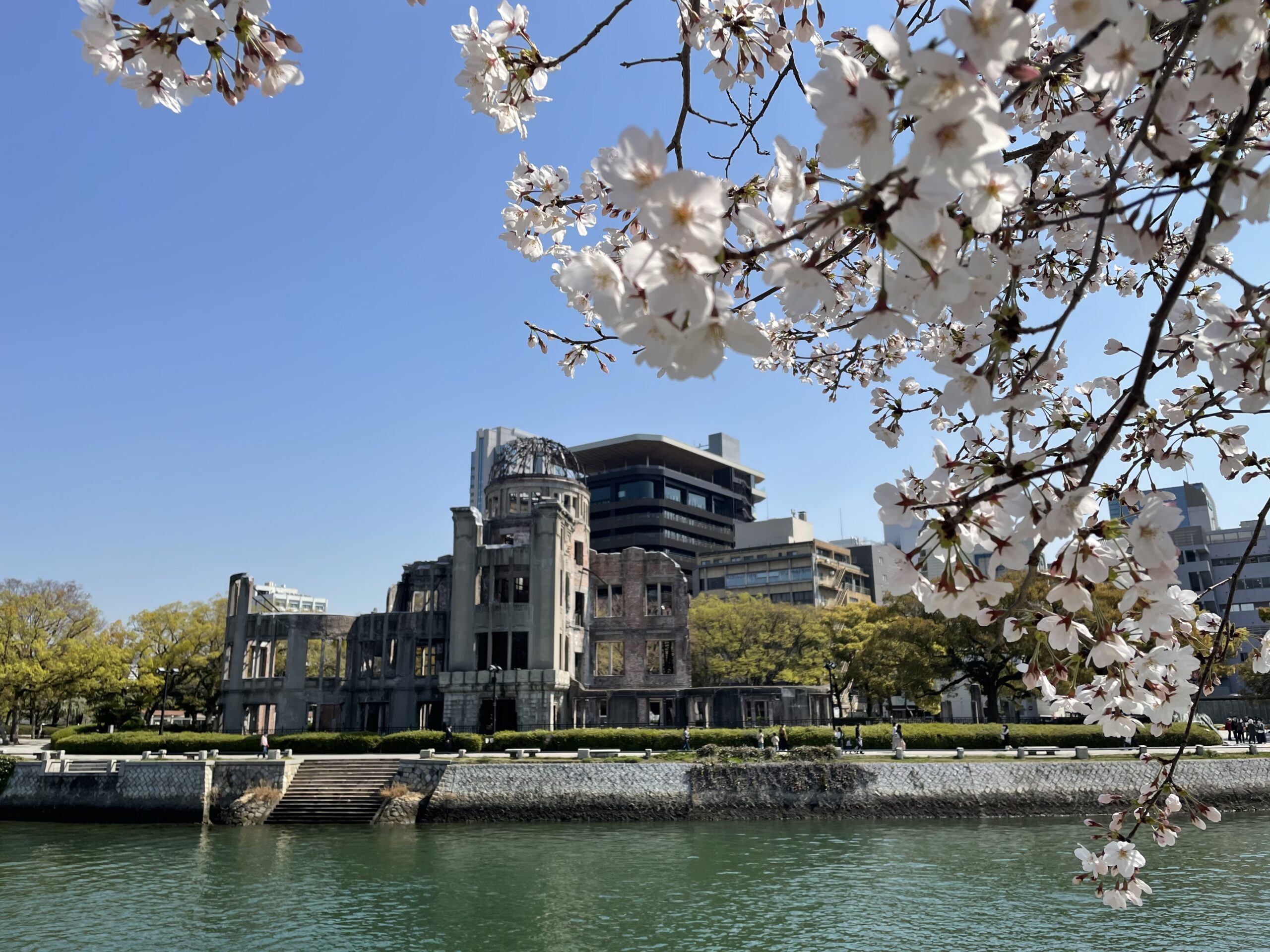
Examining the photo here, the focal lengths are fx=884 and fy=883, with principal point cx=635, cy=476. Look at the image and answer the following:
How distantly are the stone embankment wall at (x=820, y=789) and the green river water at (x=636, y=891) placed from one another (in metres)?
1.50

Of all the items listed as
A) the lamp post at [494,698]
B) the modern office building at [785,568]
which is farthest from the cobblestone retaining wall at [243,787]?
the modern office building at [785,568]

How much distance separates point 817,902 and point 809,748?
14.9 metres

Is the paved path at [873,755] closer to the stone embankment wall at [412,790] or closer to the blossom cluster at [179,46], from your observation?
the stone embankment wall at [412,790]

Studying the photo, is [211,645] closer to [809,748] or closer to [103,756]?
[103,756]

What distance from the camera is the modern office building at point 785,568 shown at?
90.8m

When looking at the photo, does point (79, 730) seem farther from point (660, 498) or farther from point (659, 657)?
point (660, 498)

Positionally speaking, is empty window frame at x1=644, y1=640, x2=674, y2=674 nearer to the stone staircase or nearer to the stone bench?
the stone staircase

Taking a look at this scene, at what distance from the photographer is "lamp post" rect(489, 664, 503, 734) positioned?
44344 millimetres

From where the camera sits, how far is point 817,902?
1789cm

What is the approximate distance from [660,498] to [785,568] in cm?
1875

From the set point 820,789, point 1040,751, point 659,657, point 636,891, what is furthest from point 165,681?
point 1040,751

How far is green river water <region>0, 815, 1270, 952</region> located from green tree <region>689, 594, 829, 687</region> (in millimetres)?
33089

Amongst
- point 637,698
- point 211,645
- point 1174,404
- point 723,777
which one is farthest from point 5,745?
point 1174,404

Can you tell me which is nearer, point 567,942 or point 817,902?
point 567,942
